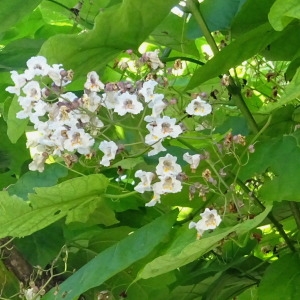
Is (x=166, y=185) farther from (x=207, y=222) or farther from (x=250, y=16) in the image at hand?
(x=250, y=16)

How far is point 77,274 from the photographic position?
699mm

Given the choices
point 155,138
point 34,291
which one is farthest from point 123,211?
point 155,138

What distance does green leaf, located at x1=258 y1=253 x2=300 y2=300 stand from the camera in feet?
2.33

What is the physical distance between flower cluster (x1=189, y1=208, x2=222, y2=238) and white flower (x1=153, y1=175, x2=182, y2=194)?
0.03m

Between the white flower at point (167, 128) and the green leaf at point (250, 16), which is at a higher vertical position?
the green leaf at point (250, 16)

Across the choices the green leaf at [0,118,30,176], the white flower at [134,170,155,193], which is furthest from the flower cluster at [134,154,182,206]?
the green leaf at [0,118,30,176]

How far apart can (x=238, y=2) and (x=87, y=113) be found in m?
0.27

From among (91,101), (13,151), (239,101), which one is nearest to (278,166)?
(239,101)

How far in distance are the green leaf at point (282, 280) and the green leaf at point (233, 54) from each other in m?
0.21

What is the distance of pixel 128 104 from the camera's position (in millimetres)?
622

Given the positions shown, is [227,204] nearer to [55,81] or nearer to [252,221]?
[252,221]

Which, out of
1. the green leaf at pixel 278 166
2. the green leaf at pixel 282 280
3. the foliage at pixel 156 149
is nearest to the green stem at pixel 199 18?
the foliage at pixel 156 149

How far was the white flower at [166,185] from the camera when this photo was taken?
624mm

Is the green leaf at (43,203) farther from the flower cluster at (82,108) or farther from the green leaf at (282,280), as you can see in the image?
the green leaf at (282,280)
